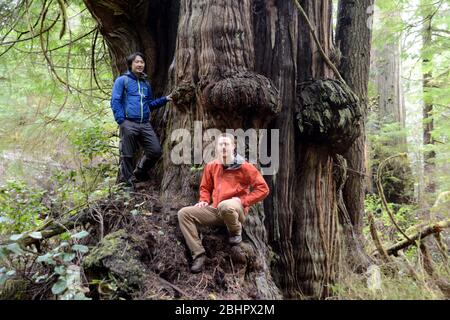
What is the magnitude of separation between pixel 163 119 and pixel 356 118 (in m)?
2.44

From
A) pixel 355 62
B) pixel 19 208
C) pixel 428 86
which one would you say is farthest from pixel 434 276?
pixel 428 86

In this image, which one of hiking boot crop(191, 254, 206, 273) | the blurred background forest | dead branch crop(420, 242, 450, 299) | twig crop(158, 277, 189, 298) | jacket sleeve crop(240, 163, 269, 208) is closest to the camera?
twig crop(158, 277, 189, 298)

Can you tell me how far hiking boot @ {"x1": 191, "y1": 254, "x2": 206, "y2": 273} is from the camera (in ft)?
11.7

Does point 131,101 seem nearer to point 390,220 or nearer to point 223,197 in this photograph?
point 223,197

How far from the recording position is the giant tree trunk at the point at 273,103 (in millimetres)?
4301

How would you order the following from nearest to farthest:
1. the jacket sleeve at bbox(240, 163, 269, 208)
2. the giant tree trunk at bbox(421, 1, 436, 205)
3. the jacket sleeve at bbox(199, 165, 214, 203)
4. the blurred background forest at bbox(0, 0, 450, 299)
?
the jacket sleeve at bbox(240, 163, 269, 208) → the jacket sleeve at bbox(199, 165, 214, 203) → the blurred background forest at bbox(0, 0, 450, 299) → the giant tree trunk at bbox(421, 1, 436, 205)

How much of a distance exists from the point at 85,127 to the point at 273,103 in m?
4.00

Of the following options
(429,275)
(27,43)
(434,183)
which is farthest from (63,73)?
(434,183)

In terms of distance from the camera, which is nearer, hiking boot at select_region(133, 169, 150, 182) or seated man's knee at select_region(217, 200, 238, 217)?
seated man's knee at select_region(217, 200, 238, 217)

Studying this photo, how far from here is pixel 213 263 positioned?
370 centimetres

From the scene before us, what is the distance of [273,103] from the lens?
4.27 m

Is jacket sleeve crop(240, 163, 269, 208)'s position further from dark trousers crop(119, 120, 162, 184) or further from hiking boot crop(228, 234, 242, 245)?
dark trousers crop(119, 120, 162, 184)

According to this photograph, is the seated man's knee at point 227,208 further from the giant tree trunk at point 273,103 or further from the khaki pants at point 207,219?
the giant tree trunk at point 273,103

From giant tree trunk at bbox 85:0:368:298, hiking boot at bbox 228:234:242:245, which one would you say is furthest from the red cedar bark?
hiking boot at bbox 228:234:242:245
